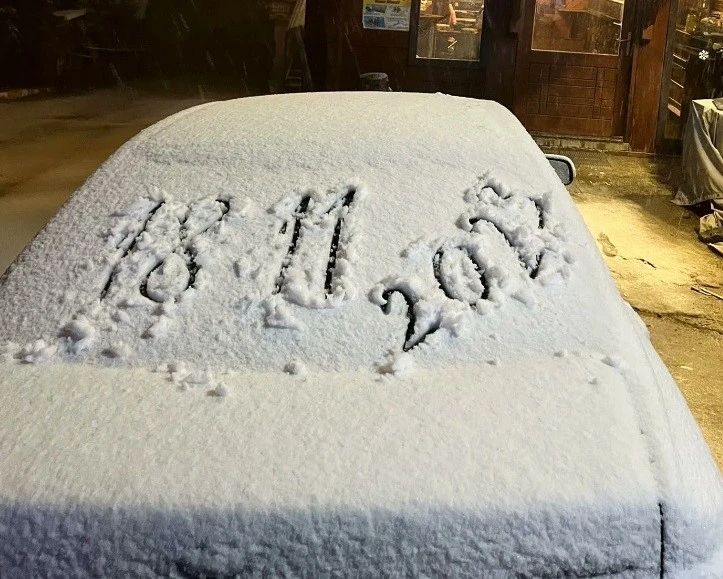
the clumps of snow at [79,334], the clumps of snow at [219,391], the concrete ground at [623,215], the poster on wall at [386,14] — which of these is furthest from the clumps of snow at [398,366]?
the poster on wall at [386,14]

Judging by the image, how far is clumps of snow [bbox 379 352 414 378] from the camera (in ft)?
4.60

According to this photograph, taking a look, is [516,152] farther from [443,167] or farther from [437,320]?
[437,320]

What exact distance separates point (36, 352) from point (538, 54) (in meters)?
8.32

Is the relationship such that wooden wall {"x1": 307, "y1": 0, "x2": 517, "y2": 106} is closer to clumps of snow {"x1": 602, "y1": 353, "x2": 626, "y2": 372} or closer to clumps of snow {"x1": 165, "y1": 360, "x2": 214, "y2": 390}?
clumps of snow {"x1": 602, "y1": 353, "x2": 626, "y2": 372}

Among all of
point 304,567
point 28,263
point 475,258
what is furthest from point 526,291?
point 28,263

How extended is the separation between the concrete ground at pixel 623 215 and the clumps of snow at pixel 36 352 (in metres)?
2.87

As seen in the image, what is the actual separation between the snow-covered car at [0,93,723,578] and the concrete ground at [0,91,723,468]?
7.24 ft

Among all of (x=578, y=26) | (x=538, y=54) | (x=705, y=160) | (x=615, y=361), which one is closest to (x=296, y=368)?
(x=615, y=361)

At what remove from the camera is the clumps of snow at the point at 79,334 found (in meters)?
1.48

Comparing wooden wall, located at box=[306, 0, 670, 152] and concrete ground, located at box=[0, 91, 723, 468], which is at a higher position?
wooden wall, located at box=[306, 0, 670, 152]

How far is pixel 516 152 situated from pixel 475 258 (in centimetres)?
50

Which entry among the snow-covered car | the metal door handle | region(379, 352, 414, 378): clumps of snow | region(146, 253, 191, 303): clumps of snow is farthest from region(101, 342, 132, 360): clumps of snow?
the metal door handle

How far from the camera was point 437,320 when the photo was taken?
1523 millimetres

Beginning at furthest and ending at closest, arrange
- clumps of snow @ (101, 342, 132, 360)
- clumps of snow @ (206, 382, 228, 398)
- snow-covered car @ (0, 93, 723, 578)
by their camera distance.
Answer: clumps of snow @ (101, 342, 132, 360) < clumps of snow @ (206, 382, 228, 398) < snow-covered car @ (0, 93, 723, 578)
